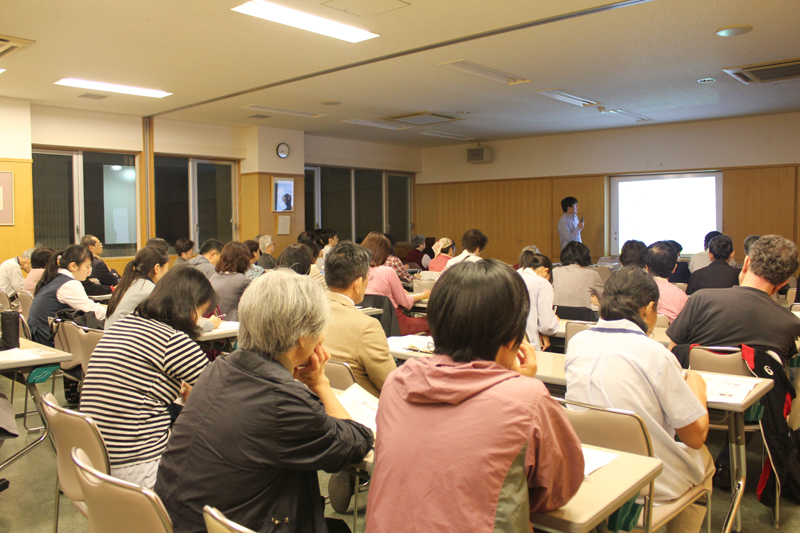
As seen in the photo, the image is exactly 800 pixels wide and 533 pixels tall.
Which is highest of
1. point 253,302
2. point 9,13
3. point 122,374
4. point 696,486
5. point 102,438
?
point 9,13

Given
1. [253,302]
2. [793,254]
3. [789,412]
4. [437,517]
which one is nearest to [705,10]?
[793,254]

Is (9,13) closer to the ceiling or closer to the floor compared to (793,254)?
closer to the ceiling

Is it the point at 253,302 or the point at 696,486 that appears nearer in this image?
the point at 253,302

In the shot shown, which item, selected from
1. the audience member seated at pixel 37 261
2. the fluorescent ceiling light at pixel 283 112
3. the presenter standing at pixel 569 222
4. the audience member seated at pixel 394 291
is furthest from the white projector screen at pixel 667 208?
the audience member seated at pixel 37 261

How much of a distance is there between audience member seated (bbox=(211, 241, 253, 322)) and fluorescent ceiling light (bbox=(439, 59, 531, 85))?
2.86 meters

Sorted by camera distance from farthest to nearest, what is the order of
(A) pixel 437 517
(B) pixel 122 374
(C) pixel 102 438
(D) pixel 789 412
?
(D) pixel 789 412 < (B) pixel 122 374 < (C) pixel 102 438 < (A) pixel 437 517

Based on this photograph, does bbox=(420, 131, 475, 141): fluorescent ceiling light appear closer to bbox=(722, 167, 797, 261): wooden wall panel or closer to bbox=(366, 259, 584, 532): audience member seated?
bbox=(722, 167, 797, 261): wooden wall panel

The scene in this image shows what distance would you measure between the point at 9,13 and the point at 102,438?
160 inches

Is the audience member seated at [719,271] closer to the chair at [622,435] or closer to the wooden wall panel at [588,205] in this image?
the chair at [622,435]

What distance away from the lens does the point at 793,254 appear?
2941 millimetres

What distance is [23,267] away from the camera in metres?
7.20

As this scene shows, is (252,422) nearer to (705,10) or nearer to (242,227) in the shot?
(705,10)

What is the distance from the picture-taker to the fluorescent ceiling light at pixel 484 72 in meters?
6.13

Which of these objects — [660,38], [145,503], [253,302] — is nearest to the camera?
[145,503]
